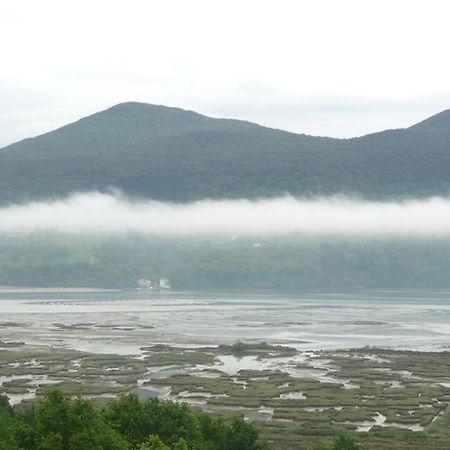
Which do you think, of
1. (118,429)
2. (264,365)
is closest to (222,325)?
(264,365)

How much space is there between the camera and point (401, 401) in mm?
72125

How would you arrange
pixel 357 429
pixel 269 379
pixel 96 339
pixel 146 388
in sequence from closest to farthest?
pixel 357 429, pixel 146 388, pixel 269 379, pixel 96 339

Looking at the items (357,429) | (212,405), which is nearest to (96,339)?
(212,405)

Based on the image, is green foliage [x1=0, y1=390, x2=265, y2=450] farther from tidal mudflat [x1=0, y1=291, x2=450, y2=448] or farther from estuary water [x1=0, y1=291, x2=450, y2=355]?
estuary water [x1=0, y1=291, x2=450, y2=355]

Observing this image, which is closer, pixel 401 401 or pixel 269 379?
pixel 401 401

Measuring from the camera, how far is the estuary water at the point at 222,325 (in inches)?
4626

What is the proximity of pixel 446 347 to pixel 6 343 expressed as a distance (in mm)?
50272

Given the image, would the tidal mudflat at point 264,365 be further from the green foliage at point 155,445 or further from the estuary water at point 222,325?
the green foliage at point 155,445

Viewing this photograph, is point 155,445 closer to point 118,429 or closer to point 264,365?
point 118,429

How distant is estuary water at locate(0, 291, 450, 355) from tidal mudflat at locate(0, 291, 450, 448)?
0.27 m

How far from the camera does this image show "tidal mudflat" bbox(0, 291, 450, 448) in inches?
2608

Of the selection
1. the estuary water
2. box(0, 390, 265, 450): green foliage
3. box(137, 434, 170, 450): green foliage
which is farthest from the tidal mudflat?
box(137, 434, 170, 450): green foliage

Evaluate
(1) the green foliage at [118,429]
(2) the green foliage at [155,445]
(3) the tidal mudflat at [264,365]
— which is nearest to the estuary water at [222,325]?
(3) the tidal mudflat at [264,365]

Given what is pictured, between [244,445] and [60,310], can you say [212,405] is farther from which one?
[60,310]
